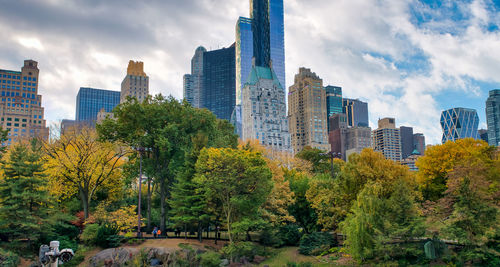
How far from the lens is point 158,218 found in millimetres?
44969

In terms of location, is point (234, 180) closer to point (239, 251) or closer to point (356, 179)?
point (239, 251)

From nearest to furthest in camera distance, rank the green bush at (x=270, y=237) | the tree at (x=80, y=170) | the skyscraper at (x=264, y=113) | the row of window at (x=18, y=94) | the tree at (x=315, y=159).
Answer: the green bush at (x=270, y=237) < the tree at (x=80, y=170) < the tree at (x=315, y=159) < the row of window at (x=18, y=94) < the skyscraper at (x=264, y=113)

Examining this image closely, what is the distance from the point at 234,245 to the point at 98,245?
12.0 metres

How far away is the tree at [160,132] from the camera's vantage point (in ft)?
128

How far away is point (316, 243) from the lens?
1380 inches

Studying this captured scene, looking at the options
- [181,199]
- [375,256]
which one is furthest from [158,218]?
[375,256]

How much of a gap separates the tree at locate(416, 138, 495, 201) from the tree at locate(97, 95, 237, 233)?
72.7ft

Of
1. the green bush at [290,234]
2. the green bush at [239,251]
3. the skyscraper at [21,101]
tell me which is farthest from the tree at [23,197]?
the skyscraper at [21,101]

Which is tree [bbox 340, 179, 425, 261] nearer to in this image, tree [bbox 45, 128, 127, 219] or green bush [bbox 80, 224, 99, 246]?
green bush [bbox 80, 224, 99, 246]

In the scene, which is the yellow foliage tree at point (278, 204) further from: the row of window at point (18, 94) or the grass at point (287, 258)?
the row of window at point (18, 94)

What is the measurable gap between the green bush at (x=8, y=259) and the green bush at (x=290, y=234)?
22753 millimetres

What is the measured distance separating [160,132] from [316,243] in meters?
19.1

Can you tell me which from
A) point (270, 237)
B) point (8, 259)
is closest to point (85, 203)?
point (8, 259)

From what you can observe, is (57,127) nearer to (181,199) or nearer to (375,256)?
(181,199)
